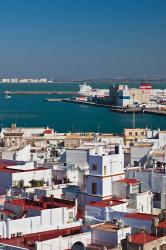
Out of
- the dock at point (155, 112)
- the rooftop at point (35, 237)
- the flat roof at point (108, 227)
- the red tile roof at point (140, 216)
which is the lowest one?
the rooftop at point (35, 237)

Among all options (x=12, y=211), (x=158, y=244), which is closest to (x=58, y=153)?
(x=12, y=211)

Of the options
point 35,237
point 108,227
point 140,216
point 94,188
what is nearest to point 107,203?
point 140,216

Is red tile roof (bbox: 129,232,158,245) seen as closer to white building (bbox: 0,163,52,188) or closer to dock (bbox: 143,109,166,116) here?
white building (bbox: 0,163,52,188)

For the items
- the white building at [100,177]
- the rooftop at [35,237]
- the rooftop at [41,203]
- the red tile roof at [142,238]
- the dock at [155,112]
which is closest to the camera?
the red tile roof at [142,238]

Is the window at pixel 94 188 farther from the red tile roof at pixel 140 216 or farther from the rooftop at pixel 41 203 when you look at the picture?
the red tile roof at pixel 140 216

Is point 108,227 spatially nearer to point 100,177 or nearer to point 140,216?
point 140,216

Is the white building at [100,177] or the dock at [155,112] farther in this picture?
the dock at [155,112]

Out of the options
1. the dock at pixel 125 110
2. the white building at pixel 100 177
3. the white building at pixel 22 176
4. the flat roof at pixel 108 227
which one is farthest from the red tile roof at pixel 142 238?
the dock at pixel 125 110

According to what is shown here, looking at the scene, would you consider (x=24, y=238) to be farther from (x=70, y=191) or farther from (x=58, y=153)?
(x=58, y=153)
